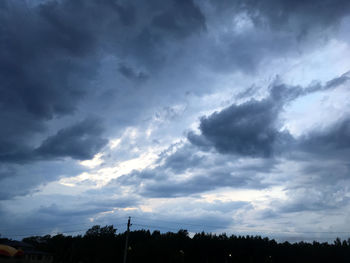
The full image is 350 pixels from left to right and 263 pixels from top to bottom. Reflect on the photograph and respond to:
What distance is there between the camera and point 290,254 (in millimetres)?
118125

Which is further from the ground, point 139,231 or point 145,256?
point 139,231

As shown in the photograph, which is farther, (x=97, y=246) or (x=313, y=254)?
(x=97, y=246)

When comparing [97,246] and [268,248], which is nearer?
[268,248]

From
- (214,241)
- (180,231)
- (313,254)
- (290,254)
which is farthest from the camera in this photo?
(180,231)

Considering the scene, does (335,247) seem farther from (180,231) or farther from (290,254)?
(180,231)

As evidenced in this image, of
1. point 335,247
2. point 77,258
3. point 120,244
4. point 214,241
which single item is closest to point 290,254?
point 335,247

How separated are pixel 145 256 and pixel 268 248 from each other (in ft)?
168

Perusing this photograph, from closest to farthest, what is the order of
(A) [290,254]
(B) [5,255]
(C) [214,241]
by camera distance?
(B) [5,255] < (A) [290,254] < (C) [214,241]

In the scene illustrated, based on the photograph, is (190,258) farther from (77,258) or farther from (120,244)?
(77,258)

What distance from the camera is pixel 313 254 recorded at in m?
111

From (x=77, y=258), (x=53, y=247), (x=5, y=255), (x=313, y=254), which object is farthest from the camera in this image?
(x=53, y=247)

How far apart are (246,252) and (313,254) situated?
83.6 feet

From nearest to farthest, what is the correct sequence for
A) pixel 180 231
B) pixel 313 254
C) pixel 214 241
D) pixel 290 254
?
1. pixel 313 254
2. pixel 290 254
3. pixel 214 241
4. pixel 180 231

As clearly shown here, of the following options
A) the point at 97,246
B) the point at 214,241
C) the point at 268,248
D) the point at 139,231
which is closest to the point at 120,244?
the point at 97,246
